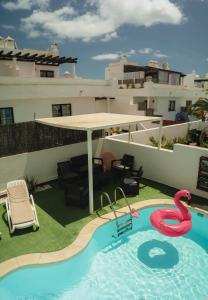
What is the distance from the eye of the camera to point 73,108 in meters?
19.5

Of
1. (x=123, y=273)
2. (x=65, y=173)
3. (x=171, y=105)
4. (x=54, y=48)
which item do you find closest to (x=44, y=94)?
(x=65, y=173)

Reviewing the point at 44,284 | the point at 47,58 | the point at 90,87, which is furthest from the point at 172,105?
the point at 44,284

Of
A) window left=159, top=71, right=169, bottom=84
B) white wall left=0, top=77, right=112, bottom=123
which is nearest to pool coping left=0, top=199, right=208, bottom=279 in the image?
white wall left=0, top=77, right=112, bottom=123

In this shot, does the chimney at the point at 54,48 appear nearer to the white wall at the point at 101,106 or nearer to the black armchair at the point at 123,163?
the white wall at the point at 101,106

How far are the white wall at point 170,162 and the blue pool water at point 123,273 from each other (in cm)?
356

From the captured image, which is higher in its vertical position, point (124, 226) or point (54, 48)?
point (54, 48)

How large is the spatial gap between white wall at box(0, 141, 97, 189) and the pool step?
5673mm

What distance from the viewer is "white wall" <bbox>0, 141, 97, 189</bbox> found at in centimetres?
1180

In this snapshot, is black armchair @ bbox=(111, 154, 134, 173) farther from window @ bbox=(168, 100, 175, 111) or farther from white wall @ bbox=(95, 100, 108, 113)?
window @ bbox=(168, 100, 175, 111)

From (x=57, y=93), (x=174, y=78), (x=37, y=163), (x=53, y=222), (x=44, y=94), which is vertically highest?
(x=174, y=78)

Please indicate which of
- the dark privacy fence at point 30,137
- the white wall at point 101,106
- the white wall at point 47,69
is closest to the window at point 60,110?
the dark privacy fence at point 30,137

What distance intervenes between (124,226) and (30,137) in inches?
262

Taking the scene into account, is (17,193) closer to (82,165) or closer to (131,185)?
(82,165)

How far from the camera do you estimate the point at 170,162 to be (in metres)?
12.6
